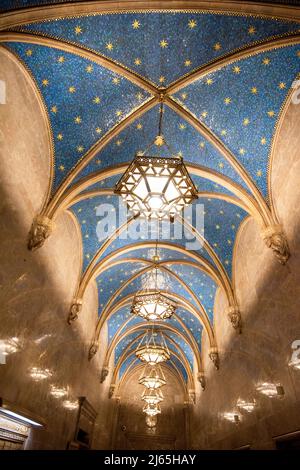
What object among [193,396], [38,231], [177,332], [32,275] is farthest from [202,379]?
[38,231]

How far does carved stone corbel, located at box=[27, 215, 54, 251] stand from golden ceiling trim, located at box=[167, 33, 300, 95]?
403cm

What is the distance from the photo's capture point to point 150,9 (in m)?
5.42

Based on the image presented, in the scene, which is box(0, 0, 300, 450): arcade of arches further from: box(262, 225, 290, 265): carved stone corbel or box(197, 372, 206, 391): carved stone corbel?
box(197, 372, 206, 391): carved stone corbel

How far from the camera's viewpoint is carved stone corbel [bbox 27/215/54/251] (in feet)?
21.4

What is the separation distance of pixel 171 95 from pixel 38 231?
429cm

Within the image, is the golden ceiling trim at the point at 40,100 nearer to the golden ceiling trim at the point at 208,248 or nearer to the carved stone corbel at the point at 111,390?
the golden ceiling trim at the point at 208,248

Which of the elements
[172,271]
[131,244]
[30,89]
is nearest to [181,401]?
[172,271]

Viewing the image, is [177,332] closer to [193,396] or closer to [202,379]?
[202,379]

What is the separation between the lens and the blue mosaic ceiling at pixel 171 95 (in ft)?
18.8

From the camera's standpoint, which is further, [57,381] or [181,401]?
[181,401]

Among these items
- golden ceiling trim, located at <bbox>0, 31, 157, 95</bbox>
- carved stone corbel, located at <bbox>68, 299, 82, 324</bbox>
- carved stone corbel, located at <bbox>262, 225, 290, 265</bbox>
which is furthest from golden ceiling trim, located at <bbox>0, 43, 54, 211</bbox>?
carved stone corbel, located at <bbox>262, 225, 290, 265</bbox>

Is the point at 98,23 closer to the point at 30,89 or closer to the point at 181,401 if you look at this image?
the point at 30,89

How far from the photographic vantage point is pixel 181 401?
1816 centimetres
